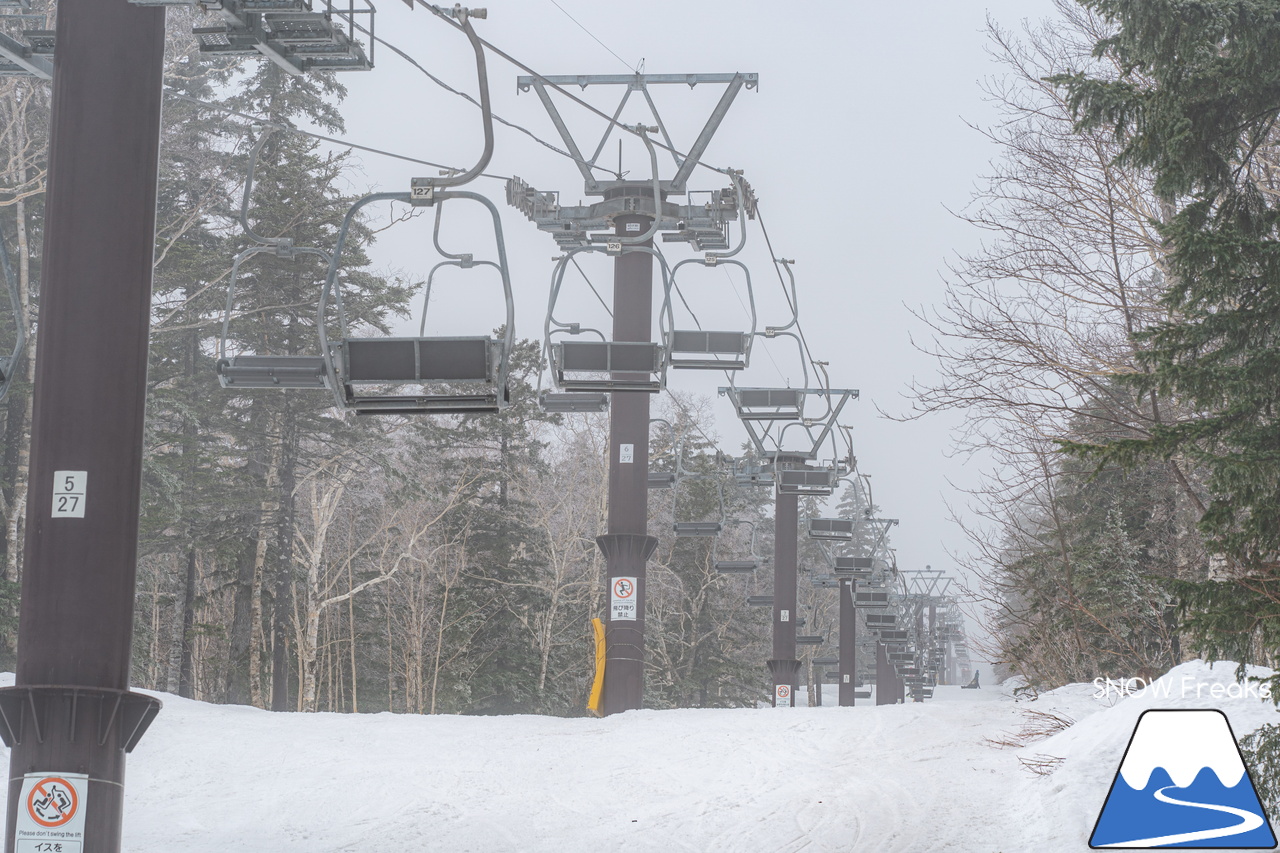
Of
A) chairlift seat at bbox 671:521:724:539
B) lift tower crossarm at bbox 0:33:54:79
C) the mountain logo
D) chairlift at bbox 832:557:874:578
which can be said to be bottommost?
the mountain logo

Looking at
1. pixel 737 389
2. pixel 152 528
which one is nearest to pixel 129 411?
pixel 737 389

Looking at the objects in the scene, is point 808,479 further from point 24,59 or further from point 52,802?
point 52,802

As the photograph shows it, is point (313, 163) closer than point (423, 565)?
Yes

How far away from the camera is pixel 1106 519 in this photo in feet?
62.1

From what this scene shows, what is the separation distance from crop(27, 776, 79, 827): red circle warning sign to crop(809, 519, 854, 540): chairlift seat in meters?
21.1

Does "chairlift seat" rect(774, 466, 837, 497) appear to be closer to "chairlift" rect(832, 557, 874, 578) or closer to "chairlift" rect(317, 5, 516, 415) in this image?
"chairlift" rect(832, 557, 874, 578)

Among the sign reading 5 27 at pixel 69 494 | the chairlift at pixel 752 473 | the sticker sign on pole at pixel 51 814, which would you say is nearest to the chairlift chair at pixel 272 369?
the sign reading 5 27 at pixel 69 494

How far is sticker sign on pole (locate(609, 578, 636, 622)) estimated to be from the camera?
62.0ft

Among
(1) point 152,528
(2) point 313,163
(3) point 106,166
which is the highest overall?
(2) point 313,163

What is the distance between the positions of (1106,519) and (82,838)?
1528 centimetres

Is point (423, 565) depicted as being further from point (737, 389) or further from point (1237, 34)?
point (1237, 34)

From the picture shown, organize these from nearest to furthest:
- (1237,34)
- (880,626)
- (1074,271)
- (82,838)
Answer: (1237,34) → (82,838) → (1074,271) → (880,626)

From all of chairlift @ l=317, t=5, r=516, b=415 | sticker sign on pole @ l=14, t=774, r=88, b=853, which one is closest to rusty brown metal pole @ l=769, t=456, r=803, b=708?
chairlift @ l=317, t=5, r=516, b=415

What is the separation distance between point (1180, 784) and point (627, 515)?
Answer: 13609 millimetres
